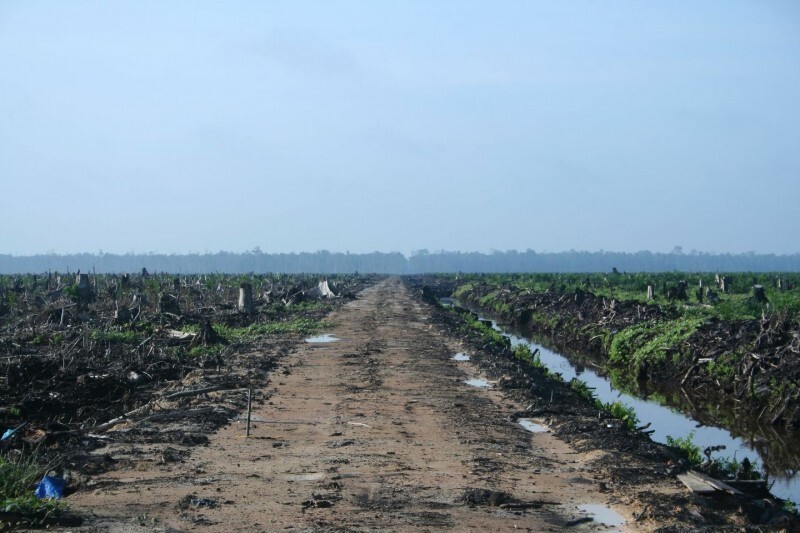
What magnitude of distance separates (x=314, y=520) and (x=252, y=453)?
273 cm

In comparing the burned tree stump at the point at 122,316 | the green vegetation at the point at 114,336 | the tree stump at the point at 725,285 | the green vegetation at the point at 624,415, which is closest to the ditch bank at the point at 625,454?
the green vegetation at the point at 624,415

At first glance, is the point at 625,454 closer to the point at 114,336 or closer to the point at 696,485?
the point at 696,485

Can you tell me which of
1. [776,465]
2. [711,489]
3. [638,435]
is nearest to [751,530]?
[711,489]

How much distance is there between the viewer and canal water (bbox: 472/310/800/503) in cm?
1104

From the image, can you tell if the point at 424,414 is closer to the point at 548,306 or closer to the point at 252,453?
the point at 252,453

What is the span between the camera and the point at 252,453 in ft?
30.9

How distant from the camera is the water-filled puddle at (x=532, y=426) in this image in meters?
11.8

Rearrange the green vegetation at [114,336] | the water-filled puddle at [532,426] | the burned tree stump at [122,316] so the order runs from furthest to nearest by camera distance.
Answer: the burned tree stump at [122,316], the green vegetation at [114,336], the water-filled puddle at [532,426]

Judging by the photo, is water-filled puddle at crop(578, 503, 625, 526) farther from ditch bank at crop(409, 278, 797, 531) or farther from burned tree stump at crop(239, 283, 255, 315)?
burned tree stump at crop(239, 283, 255, 315)

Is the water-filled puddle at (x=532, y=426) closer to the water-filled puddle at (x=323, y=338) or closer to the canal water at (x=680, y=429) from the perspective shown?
the canal water at (x=680, y=429)

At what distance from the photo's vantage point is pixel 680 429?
1452 cm

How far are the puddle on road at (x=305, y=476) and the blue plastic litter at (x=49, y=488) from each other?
2.14 m

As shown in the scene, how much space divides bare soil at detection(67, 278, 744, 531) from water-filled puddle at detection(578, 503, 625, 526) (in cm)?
4

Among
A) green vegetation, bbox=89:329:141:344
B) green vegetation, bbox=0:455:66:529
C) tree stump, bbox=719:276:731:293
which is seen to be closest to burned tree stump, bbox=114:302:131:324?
green vegetation, bbox=89:329:141:344
